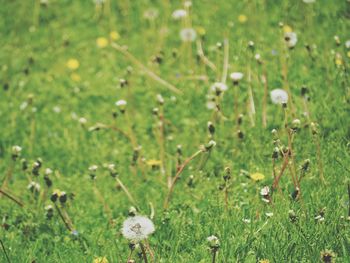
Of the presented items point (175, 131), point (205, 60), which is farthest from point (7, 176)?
point (205, 60)

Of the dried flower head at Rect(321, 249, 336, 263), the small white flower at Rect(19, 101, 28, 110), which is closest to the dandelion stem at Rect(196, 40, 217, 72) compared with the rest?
the small white flower at Rect(19, 101, 28, 110)

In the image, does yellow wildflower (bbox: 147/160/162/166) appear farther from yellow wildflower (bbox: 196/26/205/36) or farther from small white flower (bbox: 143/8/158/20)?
small white flower (bbox: 143/8/158/20)

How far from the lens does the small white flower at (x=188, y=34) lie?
3842mm

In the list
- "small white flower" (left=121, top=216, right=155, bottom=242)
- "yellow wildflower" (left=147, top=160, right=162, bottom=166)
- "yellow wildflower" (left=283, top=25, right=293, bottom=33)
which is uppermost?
"yellow wildflower" (left=283, top=25, right=293, bottom=33)

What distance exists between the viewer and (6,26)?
14.6ft

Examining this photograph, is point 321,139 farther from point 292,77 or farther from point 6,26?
point 6,26

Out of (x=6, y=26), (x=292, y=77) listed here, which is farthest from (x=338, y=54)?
(x=6, y=26)

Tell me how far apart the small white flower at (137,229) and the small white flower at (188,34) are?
1.85 metres

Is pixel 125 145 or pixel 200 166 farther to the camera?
pixel 125 145

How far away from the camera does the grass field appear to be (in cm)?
238

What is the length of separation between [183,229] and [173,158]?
2.33 ft

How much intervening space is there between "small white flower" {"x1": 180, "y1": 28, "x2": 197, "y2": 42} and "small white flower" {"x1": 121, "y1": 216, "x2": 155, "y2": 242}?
1.85m

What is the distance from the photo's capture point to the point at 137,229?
84.4 inches

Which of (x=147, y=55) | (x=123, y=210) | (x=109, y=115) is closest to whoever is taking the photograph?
(x=123, y=210)
